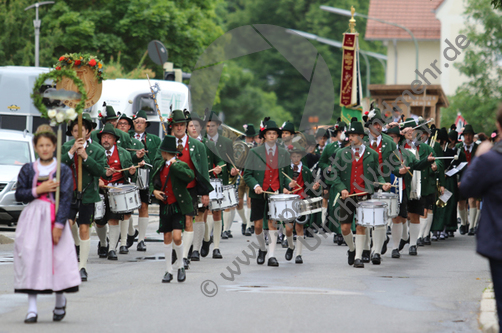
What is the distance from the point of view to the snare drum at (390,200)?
12.4m

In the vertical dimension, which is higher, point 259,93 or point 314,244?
point 259,93

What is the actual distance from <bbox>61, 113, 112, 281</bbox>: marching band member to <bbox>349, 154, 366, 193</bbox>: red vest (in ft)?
11.4

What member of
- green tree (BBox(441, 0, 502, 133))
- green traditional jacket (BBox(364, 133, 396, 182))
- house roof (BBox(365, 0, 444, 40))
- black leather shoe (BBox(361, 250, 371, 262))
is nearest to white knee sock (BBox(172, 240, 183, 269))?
black leather shoe (BBox(361, 250, 371, 262))

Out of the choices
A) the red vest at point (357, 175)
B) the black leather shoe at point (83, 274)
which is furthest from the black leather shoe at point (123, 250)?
the red vest at point (357, 175)

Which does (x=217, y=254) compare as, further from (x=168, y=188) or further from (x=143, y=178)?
(x=168, y=188)

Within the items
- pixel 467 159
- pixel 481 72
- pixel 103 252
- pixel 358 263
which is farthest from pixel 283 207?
pixel 481 72

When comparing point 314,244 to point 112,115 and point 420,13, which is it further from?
point 420,13

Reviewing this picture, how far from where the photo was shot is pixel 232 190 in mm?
13875

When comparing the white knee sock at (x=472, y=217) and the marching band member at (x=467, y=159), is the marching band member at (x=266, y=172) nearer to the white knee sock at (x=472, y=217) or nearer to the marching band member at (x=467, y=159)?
the marching band member at (x=467, y=159)

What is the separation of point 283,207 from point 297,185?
2.65ft

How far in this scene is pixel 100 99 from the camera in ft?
79.6

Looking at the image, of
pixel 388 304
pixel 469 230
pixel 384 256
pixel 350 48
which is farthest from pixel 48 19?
pixel 388 304

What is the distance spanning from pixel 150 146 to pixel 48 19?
2809cm

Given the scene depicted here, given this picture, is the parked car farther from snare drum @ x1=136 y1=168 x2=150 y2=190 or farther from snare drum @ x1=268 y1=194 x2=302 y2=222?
snare drum @ x1=268 y1=194 x2=302 y2=222
